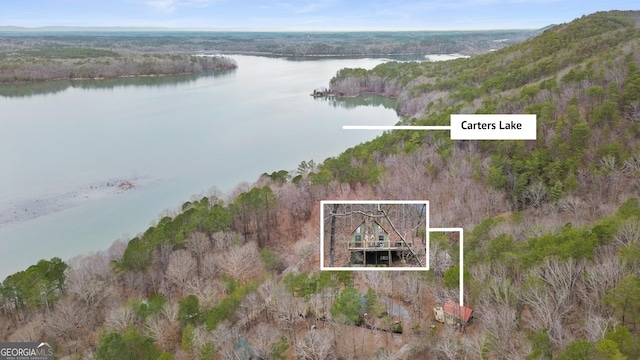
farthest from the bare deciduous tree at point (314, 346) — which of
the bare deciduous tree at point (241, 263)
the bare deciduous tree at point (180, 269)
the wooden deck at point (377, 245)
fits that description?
the bare deciduous tree at point (180, 269)

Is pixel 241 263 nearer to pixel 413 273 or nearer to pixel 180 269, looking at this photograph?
pixel 180 269

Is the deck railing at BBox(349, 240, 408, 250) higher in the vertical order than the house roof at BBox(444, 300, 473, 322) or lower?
higher

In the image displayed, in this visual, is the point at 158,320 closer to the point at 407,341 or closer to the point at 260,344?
the point at 260,344

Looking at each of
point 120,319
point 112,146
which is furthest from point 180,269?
point 112,146

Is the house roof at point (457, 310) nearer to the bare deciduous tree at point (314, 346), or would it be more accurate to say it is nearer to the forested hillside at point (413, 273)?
the forested hillside at point (413, 273)

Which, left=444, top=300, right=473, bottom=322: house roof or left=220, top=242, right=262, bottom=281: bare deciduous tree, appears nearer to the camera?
left=444, top=300, right=473, bottom=322: house roof

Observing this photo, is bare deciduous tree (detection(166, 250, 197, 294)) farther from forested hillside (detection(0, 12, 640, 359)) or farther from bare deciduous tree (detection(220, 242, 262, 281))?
bare deciduous tree (detection(220, 242, 262, 281))

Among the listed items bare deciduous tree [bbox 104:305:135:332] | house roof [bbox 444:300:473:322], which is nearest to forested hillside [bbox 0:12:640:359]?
bare deciduous tree [bbox 104:305:135:332]
